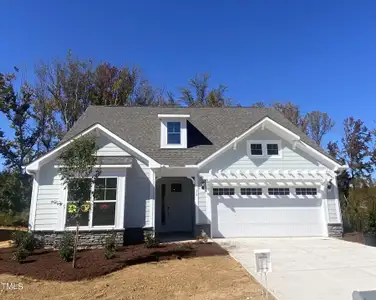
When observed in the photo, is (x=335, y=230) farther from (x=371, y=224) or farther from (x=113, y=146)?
(x=113, y=146)

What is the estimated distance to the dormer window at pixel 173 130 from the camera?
539 inches

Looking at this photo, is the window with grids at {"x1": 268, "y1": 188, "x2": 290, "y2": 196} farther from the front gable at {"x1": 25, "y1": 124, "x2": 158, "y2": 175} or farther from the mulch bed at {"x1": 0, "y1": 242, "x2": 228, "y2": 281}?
the front gable at {"x1": 25, "y1": 124, "x2": 158, "y2": 175}

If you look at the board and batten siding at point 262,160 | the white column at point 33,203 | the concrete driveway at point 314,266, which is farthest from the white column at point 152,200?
the white column at point 33,203

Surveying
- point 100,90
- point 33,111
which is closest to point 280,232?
point 100,90

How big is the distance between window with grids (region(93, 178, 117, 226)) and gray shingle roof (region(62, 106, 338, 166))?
2.82m

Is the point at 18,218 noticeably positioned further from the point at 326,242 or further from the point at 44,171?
the point at 326,242

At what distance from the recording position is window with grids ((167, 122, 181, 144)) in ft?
45.5

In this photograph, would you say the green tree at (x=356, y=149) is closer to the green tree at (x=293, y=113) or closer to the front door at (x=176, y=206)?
the green tree at (x=293, y=113)

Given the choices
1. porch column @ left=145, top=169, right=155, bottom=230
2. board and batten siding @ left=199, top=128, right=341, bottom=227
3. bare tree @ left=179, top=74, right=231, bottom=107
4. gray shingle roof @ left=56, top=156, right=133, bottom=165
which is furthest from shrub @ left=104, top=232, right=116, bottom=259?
bare tree @ left=179, top=74, right=231, bottom=107

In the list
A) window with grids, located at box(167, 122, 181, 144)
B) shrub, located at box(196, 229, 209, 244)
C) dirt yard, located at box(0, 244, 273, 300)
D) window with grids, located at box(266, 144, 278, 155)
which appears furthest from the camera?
window with grids, located at box(167, 122, 181, 144)

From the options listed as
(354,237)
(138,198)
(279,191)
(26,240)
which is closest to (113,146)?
(138,198)

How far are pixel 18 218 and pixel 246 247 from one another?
17961mm

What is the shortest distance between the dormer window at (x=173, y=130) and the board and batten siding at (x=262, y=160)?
85.4 inches

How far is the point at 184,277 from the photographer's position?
6215 mm
